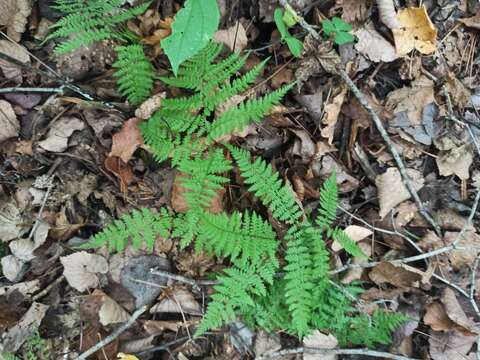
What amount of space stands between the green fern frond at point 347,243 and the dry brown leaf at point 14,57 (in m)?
2.47

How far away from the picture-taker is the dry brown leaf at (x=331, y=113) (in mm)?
2930

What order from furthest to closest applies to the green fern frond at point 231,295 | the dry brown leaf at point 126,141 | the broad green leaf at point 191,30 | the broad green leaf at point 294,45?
the dry brown leaf at point 126,141 → the broad green leaf at point 294,45 → the green fern frond at point 231,295 → the broad green leaf at point 191,30

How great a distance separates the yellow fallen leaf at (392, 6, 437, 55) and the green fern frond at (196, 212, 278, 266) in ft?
5.13

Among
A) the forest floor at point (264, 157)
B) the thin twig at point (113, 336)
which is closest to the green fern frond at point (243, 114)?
the forest floor at point (264, 157)

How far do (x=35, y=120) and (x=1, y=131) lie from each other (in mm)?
235

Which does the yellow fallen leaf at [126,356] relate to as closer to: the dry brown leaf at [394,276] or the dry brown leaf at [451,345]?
the dry brown leaf at [394,276]

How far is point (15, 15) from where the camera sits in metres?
2.92

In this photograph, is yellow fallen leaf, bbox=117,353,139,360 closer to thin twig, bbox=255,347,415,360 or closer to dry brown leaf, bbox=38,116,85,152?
thin twig, bbox=255,347,415,360

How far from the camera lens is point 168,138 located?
9.43ft

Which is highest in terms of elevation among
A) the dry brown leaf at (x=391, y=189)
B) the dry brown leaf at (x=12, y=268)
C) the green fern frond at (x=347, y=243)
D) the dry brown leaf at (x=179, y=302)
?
the dry brown leaf at (x=391, y=189)

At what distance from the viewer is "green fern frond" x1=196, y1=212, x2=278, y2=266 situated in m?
2.63

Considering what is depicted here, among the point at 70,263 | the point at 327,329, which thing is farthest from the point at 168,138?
the point at 327,329

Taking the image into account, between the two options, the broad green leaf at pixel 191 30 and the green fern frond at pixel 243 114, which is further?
the green fern frond at pixel 243 114

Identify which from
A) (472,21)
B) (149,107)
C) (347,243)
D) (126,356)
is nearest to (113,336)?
(126,356)
